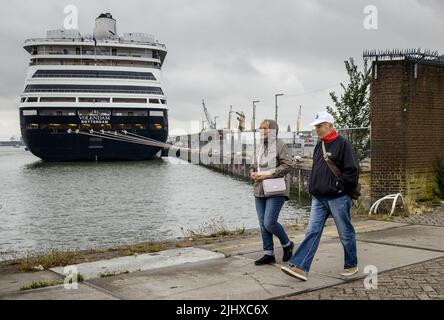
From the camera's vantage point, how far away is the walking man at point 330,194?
5.19 meters

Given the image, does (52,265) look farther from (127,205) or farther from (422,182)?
(127,205)

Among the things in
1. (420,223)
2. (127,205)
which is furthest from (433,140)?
(127,205)

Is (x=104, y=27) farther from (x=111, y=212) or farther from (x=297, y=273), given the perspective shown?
(x=297, y=273)

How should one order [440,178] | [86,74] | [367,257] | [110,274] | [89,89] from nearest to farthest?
[110,274], [367,257], [440,178], [89,89], [86,74]

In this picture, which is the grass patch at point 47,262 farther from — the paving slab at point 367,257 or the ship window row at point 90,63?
the ship window row at point 90,63

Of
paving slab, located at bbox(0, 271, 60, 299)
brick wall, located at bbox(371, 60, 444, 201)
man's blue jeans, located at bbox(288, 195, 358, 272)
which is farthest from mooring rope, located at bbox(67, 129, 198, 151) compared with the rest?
man's blue jeans, located at bbox(288, 195, 358, 272)

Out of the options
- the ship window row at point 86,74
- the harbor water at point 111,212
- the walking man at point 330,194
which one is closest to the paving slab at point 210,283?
the walking man at point 330,194

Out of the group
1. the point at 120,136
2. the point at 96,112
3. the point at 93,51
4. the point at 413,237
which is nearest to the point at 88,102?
the point at 96,112

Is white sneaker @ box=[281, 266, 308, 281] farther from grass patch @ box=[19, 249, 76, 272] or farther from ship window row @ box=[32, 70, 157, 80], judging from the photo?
ship window row @ box=[32, 70, 157, 80]

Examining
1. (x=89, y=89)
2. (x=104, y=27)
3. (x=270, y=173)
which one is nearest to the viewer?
(x=270, y=173)

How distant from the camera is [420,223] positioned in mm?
9164

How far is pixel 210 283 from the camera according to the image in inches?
209

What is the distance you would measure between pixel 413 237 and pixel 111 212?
12726 mm
